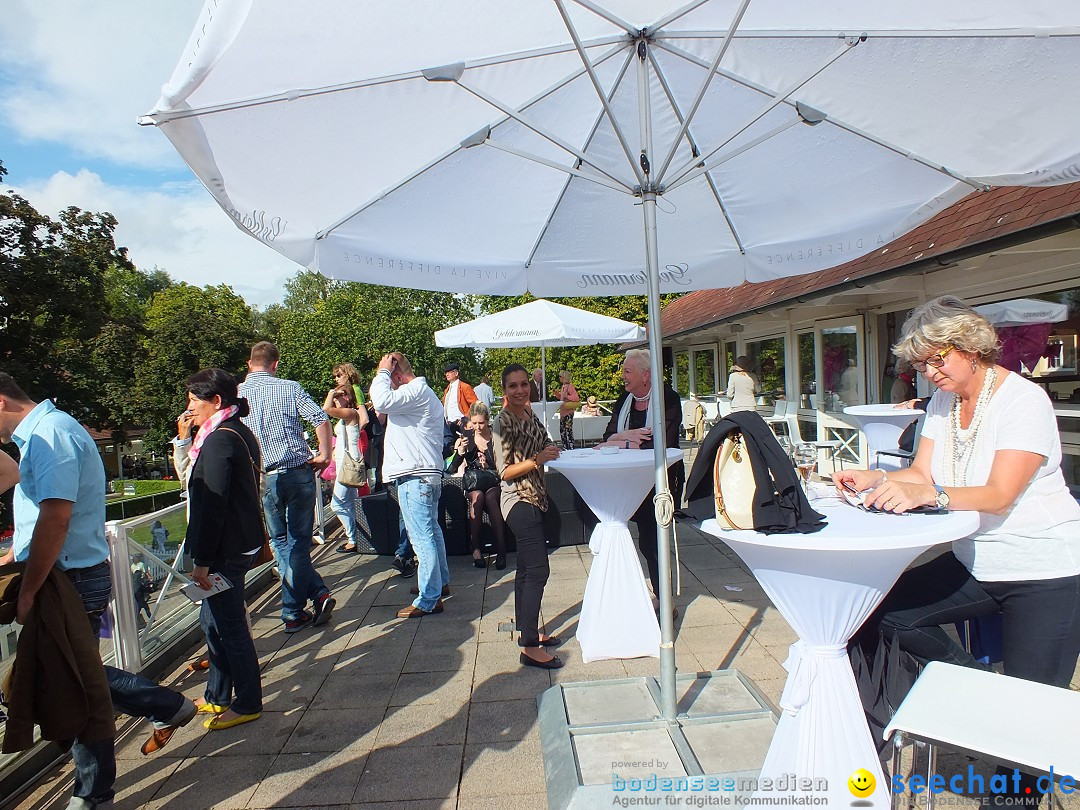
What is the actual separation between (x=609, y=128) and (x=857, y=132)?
1.18m

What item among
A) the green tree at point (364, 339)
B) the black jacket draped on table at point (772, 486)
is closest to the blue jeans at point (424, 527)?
the black jacket draped on table at point (772, 486)

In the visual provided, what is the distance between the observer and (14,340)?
696 inches

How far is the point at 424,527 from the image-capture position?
4.52m

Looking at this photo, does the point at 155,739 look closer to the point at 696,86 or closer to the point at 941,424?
the point at 941,424

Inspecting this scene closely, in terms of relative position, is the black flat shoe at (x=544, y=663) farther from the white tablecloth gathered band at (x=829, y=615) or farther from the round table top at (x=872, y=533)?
the round table top at (x=872, y=533)

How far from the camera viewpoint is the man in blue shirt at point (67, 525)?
7.84 ft

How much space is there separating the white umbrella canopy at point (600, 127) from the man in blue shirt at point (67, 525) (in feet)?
3.65

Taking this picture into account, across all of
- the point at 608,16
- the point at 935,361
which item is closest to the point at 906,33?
the point at 608,16

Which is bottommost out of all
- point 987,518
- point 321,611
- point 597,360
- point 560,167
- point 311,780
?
point 311,780

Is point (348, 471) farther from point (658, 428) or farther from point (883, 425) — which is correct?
point (883, 425)

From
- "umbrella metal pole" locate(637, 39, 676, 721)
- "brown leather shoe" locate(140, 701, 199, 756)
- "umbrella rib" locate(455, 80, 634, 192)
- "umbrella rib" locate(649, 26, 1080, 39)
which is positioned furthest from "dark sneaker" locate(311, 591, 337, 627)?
"umbrella rib" locate(649, 26, 1080, 39)

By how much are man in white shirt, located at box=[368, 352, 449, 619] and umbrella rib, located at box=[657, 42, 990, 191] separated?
2.51 m

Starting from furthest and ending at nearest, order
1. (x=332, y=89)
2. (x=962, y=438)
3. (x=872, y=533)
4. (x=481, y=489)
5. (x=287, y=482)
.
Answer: (x=481, y=489), (x=287, y=482), (x=332, y=89), (x=962, y=438), (x=872, y=533)

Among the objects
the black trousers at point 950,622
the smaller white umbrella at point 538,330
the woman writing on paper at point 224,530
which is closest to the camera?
the black trousers at point 950,622
